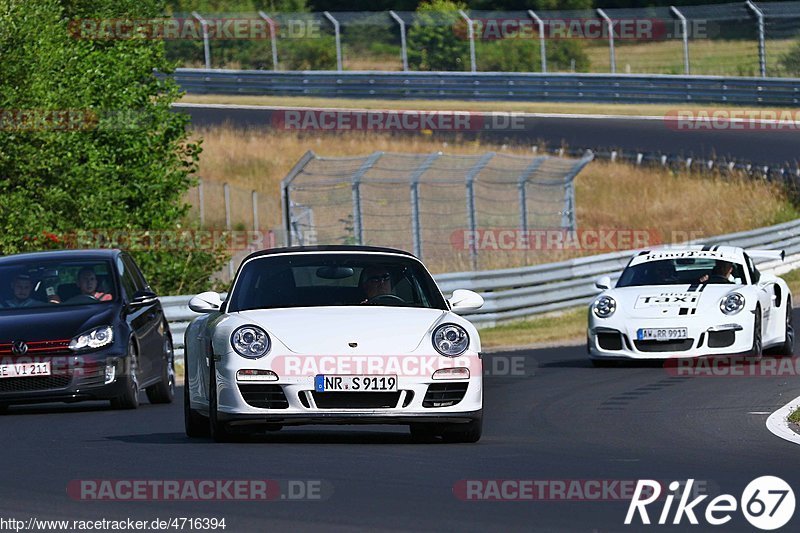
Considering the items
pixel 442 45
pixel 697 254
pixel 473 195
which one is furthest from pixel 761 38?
pixel 697 254

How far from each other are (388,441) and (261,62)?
152 feet

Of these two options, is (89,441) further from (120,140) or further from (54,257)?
(120,140)

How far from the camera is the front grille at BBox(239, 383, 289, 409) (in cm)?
999

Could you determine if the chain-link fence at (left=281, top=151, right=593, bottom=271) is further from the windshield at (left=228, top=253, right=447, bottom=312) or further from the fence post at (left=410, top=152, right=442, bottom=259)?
the windshield at (left=228, top=253, right=447, bottom=312)

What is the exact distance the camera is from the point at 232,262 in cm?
3066

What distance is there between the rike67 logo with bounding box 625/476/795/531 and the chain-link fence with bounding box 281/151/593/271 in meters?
17.5

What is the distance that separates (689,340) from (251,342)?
7932 mm

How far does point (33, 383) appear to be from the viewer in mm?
13883

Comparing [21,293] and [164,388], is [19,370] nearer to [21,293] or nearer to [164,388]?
[21,293]

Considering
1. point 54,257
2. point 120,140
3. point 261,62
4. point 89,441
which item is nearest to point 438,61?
point 261,62
